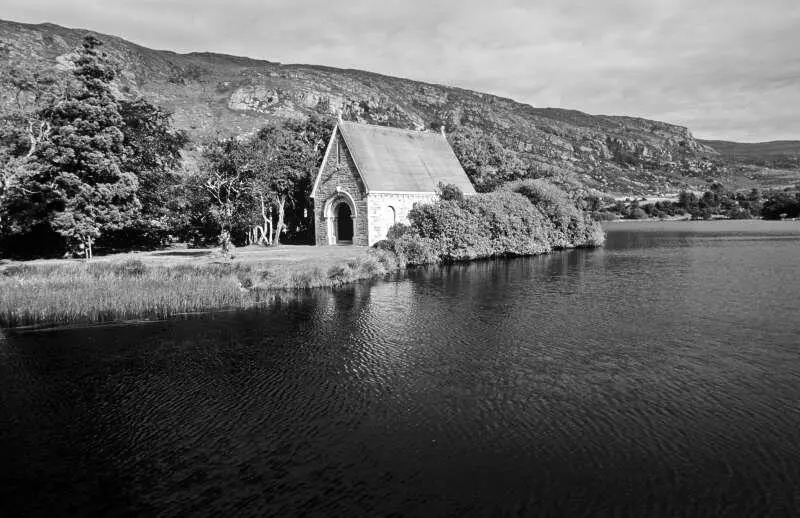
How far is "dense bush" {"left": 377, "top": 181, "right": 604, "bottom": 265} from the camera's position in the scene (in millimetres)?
45875

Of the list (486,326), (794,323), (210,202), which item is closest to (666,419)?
(486,326)

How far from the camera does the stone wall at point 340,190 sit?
5019 cm

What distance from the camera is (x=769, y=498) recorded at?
971 centimetres

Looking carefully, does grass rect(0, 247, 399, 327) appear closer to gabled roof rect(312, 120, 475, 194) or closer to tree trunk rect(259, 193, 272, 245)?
tree trunk rect(259, 193, 272, 245)

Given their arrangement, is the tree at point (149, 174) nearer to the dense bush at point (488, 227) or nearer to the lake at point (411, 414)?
the dense bush at point (488, 227)

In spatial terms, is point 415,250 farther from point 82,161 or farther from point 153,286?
point 82,161

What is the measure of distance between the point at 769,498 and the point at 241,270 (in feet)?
97.8

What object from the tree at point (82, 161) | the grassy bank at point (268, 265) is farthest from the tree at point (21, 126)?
the grassy bank at point (268, 265)

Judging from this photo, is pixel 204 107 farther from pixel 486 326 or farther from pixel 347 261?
pixel 486 326

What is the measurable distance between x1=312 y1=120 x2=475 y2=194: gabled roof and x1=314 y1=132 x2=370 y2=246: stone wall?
102 centimetres

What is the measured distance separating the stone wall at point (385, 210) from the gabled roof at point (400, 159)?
75 cm

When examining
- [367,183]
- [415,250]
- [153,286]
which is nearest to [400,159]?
[367,183]

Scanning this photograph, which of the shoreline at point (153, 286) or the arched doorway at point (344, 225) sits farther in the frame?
the arched doorway at point (344, 225)

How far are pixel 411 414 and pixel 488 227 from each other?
38.4 m
